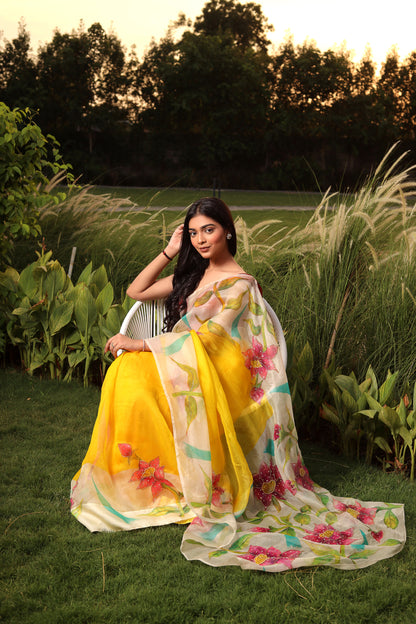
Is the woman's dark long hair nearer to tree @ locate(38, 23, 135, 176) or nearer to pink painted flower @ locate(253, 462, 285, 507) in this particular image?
pink painted flower @ locate(253, 462, 285, 507)

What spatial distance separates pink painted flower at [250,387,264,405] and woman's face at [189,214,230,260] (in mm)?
602

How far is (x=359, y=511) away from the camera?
8.71ft

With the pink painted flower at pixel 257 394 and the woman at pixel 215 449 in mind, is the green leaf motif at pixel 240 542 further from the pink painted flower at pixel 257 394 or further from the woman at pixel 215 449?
the pink painted flower at pixel 257 394

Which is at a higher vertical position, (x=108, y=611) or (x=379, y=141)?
(x=379, y=141)

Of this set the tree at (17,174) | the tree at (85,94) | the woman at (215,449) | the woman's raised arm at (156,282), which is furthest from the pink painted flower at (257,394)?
the tree at (85,94)

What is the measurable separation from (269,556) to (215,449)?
44 cm

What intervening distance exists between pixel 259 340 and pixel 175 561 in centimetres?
94

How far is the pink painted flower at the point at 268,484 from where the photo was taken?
2682 mm

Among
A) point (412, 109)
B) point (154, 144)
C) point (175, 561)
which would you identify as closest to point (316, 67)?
point (412, 109)

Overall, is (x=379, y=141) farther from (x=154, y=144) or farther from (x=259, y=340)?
(x=259, y=340)

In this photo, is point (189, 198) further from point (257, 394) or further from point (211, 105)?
point (211, 105)

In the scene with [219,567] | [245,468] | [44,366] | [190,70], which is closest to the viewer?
[219,567]

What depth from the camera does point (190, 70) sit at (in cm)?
3197

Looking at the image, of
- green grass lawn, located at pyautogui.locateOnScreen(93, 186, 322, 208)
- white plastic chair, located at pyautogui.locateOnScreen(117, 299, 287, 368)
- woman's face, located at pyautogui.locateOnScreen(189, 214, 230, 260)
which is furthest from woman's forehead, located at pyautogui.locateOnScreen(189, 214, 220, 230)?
green grass lawn, located at pyautogui.locateOnScreen(93, 186, 322, 208)
